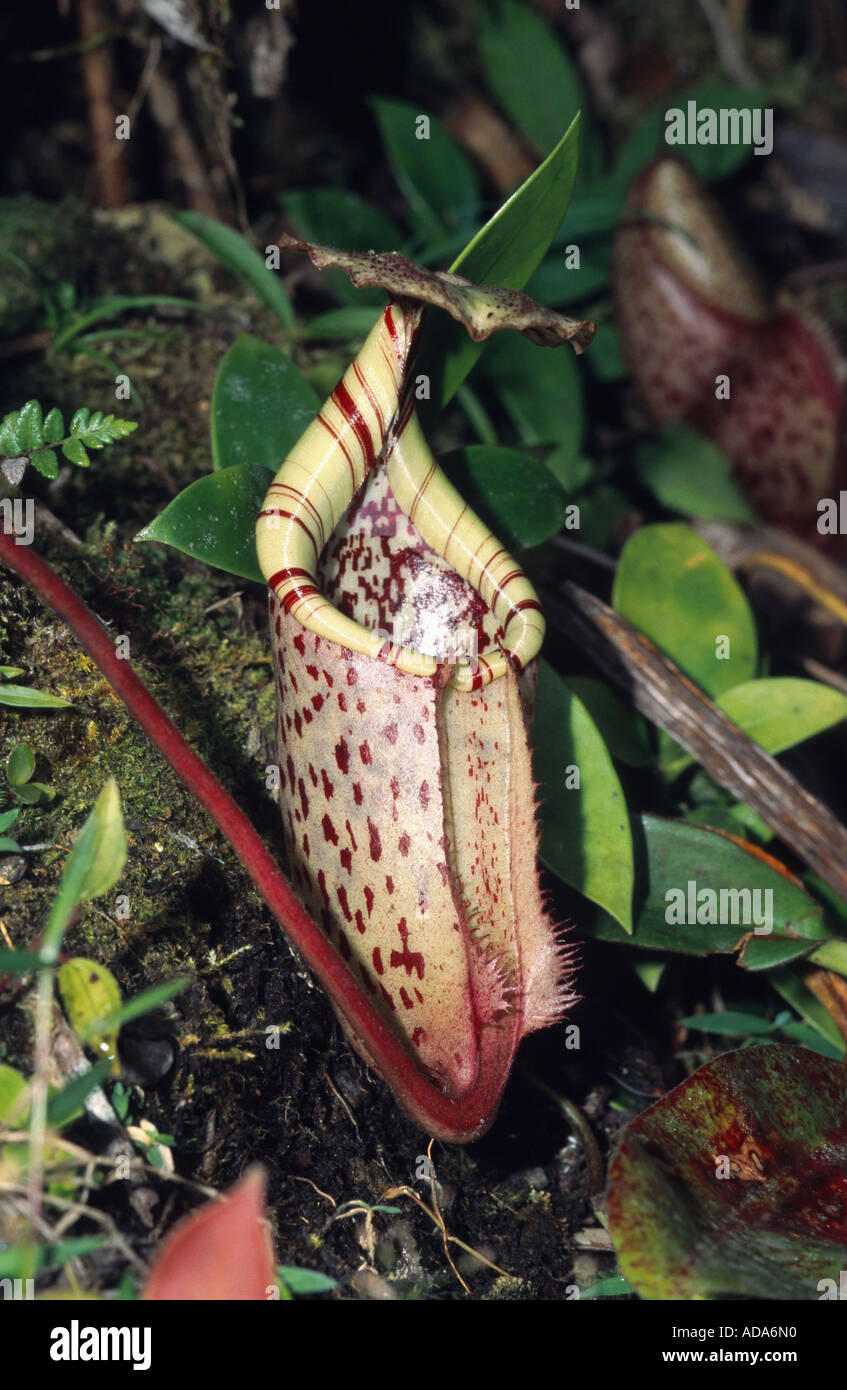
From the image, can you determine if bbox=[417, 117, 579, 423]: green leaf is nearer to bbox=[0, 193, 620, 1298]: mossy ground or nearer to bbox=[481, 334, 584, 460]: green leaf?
bbox=[0, 193, 620, 1298]: mossy ground

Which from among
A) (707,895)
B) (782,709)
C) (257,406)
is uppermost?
(257,406)

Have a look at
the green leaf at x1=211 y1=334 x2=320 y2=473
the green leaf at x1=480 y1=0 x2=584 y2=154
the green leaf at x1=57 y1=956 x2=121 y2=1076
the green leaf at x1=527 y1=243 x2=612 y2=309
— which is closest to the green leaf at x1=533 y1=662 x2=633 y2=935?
the green leaf at x1=211 y1=334 x2=320 y2=473

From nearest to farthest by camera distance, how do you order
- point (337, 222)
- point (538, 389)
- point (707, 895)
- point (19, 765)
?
point (19, 765) < point (707, 895) < point (538, 389) < point (337, 222)

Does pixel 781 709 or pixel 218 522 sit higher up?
pixel 218 522

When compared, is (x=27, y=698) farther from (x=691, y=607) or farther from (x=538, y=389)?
(x=538, y=389)

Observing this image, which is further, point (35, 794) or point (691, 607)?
point (691, 607)

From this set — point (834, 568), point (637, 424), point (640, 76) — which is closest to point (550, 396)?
point (637, 424)

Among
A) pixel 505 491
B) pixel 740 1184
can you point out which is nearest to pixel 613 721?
pixel 505 491
